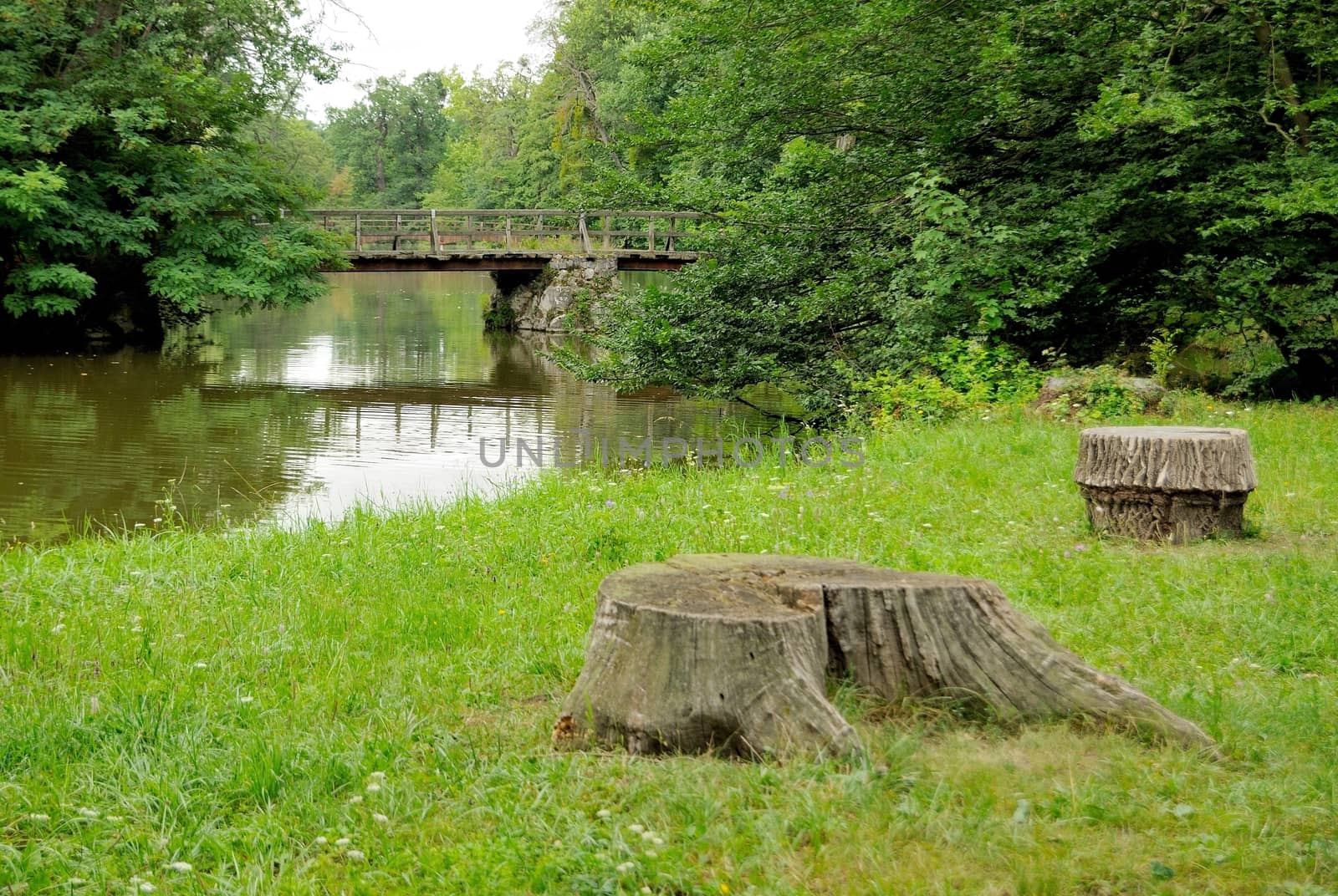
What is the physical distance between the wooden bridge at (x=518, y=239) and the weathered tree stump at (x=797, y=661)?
2671cm

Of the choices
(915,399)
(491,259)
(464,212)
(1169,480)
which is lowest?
(1169,480)

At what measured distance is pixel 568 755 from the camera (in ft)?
11.2

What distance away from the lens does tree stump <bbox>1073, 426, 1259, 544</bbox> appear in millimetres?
6188

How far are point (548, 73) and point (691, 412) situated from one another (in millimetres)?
37380

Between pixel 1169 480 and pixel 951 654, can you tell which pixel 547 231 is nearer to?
pixel 1169 480

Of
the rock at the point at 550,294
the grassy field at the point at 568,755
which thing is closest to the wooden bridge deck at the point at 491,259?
the rock at the point at 550,294

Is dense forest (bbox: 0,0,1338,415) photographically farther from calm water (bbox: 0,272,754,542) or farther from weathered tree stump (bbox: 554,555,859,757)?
weathered tree stump (bbox: 554,555,859,757)

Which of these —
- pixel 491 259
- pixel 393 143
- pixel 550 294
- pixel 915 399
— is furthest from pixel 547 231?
pixel 393 143

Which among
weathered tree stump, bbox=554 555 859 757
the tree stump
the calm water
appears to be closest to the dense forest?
the calm water

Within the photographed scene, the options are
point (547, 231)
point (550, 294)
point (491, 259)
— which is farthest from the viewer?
point (550, 294)

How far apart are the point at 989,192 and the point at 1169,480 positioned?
25.1 feet

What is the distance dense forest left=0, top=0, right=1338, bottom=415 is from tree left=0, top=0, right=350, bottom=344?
476 inches

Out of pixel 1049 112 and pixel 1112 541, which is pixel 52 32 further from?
pixel 1112 541

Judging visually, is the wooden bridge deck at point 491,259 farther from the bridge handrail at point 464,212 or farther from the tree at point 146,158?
the tree at point 146,158
